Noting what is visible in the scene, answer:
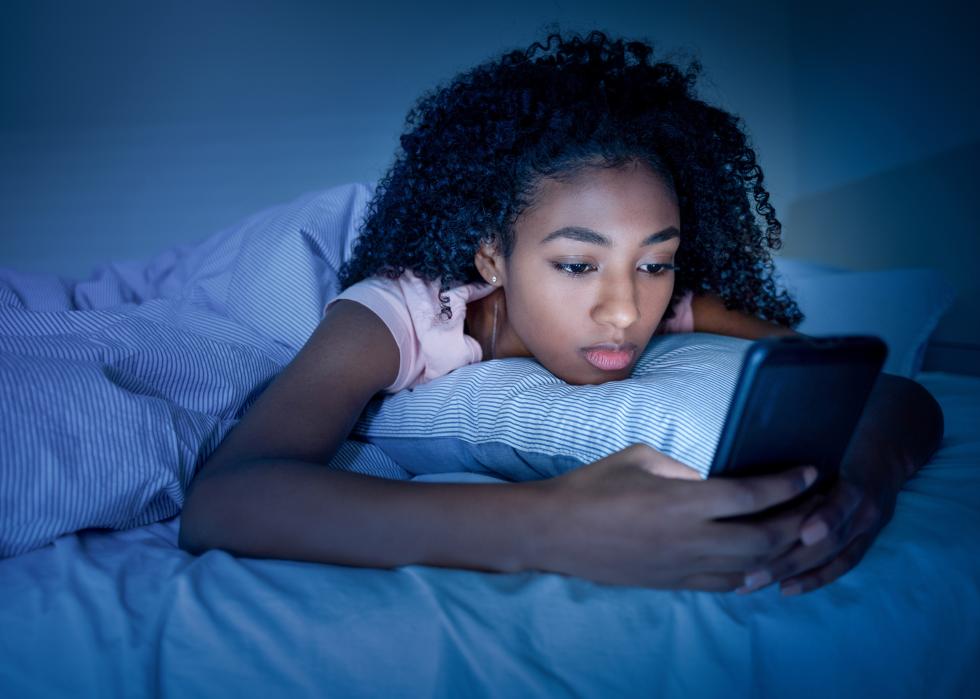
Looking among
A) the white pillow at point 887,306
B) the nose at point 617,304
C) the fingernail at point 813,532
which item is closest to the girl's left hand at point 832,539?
the fingernail at point 813,532

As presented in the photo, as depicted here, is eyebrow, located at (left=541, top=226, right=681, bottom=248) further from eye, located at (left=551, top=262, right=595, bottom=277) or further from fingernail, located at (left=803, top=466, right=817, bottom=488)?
fingernail, located at (left=803, top=466, right=817, bottom=488)

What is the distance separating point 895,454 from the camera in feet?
2.53

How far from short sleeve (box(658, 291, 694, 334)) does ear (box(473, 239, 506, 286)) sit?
0.34 meters

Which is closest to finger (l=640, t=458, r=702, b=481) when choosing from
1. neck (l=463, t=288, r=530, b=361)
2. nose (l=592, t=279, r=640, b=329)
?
nose (l=592, t=279, r=640, b=329)

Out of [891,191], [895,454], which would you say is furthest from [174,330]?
[891,191]

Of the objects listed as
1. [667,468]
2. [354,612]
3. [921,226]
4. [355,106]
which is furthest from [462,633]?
[355,106]

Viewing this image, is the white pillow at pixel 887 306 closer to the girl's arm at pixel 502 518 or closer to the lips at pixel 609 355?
the lips at pixel 609 355

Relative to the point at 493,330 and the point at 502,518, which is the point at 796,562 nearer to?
the point at 502,518

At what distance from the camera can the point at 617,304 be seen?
0.88 m

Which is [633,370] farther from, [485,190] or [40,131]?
[40,131]

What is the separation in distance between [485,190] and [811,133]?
1.80m

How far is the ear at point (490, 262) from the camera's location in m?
1.04

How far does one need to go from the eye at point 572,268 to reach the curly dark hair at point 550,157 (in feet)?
0.37

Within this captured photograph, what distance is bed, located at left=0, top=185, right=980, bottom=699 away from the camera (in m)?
0.51
